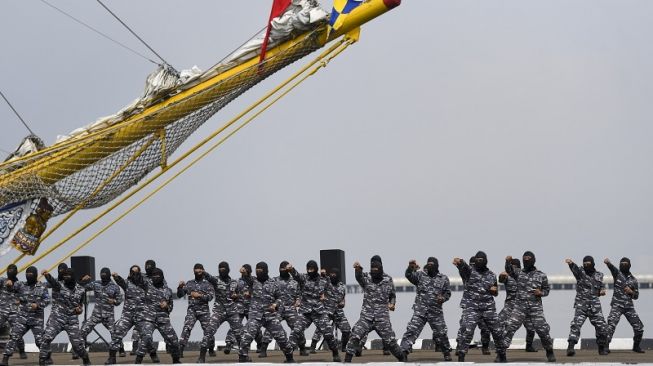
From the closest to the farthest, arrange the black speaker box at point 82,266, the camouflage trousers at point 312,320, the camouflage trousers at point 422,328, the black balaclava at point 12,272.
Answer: the camouflage trousers at point 422,328
the camouflage trousers at point 312,320
the black balaclava at point 12,272
the black speaker box at point 82,266

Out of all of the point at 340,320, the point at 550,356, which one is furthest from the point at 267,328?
the point at 550,356

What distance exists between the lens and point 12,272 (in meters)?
22.8

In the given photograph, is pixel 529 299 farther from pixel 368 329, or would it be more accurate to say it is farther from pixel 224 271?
pixel 224 271

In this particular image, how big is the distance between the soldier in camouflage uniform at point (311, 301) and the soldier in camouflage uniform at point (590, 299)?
14.5ft

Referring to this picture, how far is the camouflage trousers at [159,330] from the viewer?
2089cm

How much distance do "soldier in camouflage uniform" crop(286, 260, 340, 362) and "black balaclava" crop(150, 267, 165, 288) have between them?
231cm

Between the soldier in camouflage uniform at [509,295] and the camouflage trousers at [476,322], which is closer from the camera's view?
the camouflage trousers at [476,322]

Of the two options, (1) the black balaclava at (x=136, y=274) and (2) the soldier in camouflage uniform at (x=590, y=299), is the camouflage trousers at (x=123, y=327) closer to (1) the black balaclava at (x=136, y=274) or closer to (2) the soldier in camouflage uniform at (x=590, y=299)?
(1) the black balaclava at (x=136, y=274)

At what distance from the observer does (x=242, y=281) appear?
2258 cm

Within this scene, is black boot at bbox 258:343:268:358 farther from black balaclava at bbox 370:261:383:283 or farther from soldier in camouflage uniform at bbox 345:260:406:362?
black balaclava at bbox 370:261:383:283

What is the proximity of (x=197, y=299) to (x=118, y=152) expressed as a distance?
3260 mm

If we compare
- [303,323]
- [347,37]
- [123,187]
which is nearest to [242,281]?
[303,323]

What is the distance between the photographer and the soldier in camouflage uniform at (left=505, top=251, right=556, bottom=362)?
19.8 meters

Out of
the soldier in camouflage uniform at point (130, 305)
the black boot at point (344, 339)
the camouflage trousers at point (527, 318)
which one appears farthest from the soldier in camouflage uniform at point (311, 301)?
the camouflage trousers at point (527, 318)
